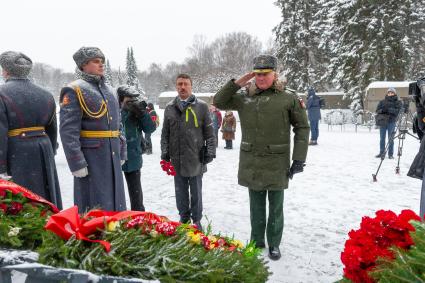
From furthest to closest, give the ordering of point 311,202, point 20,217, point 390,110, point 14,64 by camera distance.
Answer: point 390,110
point 311,202
point 14,64
point 20,217

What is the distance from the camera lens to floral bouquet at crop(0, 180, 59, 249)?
1641mm

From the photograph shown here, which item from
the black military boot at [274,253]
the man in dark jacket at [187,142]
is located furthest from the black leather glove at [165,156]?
the black military boot at [274,253]

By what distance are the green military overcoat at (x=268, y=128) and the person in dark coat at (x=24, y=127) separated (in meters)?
1.75

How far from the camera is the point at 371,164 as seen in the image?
924 centimetres

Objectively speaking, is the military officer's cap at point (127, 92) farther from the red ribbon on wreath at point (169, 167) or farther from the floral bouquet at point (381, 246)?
the floral bouquet at point (381, 246)

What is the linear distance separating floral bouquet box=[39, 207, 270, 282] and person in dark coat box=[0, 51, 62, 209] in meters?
2.28

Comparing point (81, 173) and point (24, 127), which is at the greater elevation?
point (24, 127)

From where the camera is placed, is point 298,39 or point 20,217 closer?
point 20,217

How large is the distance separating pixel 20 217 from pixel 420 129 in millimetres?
3294

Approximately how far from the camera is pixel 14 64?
3.58 m

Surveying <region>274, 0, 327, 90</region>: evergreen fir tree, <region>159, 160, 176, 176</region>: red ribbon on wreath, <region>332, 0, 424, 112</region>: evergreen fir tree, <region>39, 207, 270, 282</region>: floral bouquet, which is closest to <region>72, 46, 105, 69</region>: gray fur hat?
<region>159, 160, 176, 176</region>: red ribbon on wreath

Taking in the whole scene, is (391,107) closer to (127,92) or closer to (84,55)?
(127,92)

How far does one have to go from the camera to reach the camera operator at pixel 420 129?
3117mm

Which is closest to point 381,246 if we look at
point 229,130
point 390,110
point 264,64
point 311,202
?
point 264,64
